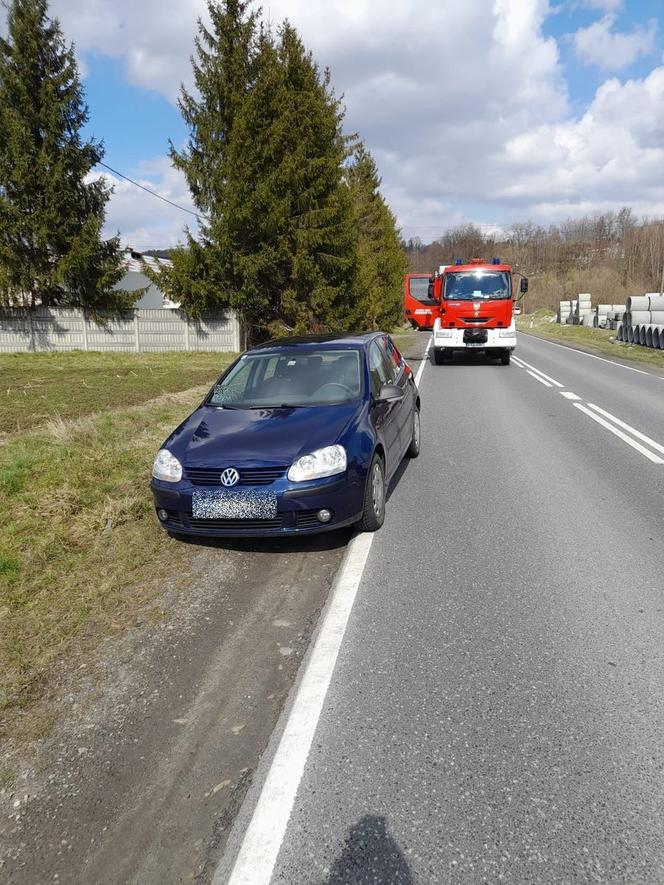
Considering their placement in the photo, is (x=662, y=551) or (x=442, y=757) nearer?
(x=442, y=757)

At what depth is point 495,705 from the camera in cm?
283

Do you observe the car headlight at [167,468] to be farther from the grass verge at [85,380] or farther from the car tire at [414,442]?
the grass verge at [85,380]

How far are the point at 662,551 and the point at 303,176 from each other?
72.7 feet

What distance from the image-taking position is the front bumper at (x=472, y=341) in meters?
19.9

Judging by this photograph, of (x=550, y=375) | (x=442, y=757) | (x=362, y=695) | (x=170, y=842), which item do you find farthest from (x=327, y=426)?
(x=550, y=375)

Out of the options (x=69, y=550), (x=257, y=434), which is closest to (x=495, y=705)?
(x=257, y=434)

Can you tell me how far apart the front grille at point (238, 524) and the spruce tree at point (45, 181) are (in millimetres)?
22784

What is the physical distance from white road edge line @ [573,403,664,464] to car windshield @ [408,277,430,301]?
3095cm

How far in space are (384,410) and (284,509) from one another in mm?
1836

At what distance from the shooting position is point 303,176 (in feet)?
77.8

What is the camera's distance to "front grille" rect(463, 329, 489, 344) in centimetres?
1986

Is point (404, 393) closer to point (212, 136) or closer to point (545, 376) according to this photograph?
point (545, 376)

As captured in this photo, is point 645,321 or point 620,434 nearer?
point 620,434

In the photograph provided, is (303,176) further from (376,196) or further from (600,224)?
(600,224)
